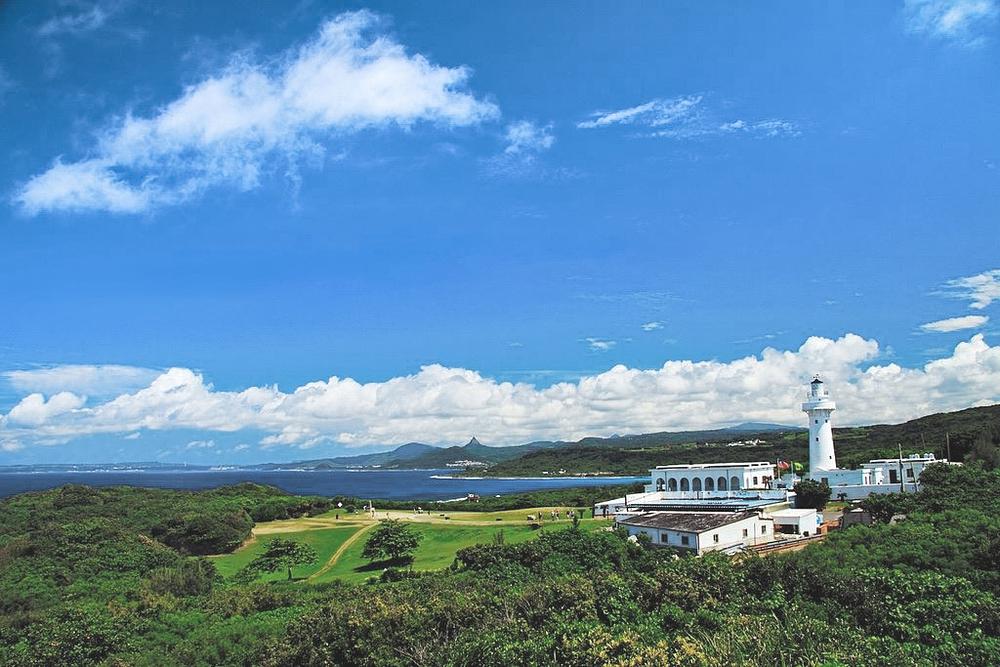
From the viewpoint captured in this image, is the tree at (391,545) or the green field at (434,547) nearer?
the green field at (434,547)

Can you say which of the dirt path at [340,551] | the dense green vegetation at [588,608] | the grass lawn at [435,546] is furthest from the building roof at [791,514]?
the dirt path at [340,551]

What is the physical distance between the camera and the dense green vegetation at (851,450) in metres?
52.7

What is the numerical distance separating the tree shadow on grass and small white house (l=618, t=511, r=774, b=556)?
1177cm

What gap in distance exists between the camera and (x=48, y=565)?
36375mm

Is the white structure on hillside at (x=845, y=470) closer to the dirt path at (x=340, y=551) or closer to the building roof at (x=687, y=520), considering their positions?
the building roof at (x=687, y=520)

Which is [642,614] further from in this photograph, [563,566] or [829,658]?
[563,566]

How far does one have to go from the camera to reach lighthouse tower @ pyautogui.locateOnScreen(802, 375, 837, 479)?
46469 millimetres

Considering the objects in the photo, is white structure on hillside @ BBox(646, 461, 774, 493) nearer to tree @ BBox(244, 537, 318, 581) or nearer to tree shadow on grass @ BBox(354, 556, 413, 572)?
tree shadow on grass @ BBox(354, 556, 413, 572)

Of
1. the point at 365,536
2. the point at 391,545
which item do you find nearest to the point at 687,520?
the point at 391,545

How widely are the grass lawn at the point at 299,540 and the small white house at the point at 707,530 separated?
1882 centimetres

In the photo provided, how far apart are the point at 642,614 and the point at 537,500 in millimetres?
44002

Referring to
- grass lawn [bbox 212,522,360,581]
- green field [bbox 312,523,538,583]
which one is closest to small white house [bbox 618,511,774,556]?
green field [bbox 312,523,538,583]

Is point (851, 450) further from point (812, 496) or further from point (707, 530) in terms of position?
point (707, 530)

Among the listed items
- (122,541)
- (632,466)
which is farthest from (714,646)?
(632,466)
